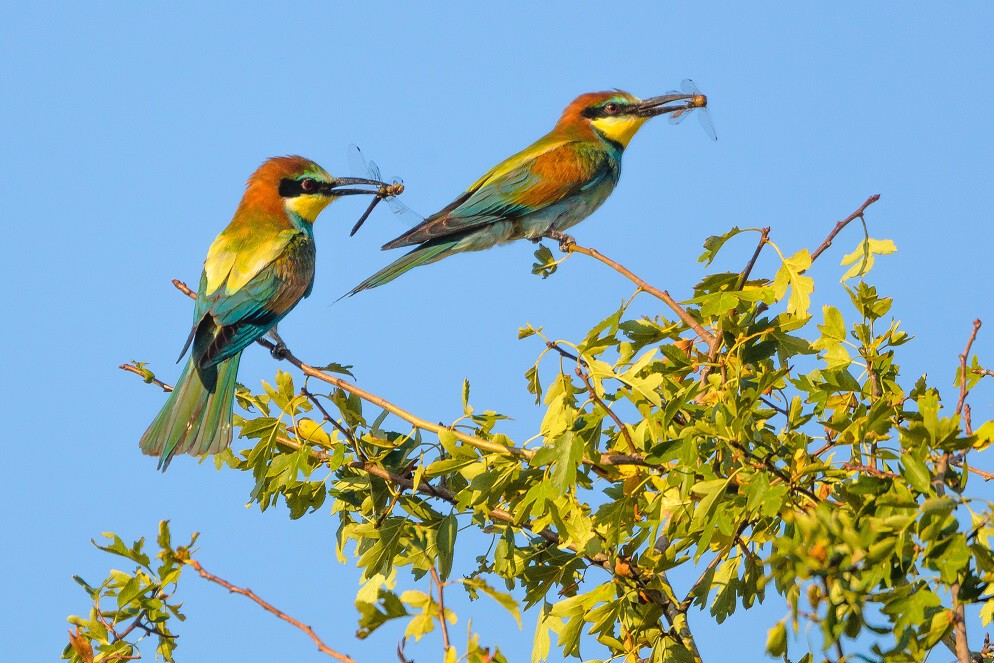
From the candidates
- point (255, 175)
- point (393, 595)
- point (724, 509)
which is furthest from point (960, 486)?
point (255, 175)

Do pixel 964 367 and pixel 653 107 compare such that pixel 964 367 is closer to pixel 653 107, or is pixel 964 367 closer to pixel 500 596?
pixel 500 596

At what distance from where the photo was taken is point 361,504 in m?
2.87

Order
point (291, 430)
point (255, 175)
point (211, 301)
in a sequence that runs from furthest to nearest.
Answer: point (255, 175) → point (211, 301) → point (291, 430)

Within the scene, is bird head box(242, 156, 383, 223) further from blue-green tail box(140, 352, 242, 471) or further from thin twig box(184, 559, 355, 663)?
thin twig box(184, 559, 355, 663)

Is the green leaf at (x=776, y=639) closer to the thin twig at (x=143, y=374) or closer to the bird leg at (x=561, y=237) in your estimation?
the thin twig at (x=143, y=374)

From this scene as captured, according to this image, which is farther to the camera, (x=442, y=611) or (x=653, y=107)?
(x=653, y=107)

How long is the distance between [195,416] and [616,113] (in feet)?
10.6

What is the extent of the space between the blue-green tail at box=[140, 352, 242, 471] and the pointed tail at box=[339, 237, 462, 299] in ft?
1.87

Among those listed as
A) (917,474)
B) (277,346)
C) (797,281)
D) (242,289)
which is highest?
(242,289)

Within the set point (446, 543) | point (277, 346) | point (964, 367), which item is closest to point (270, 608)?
point (446, 543)

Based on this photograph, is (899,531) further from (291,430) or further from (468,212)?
(468,212)

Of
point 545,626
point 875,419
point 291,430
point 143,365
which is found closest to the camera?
point 875,419

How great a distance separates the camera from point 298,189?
18.2ft

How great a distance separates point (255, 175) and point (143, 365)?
264 centimetres
